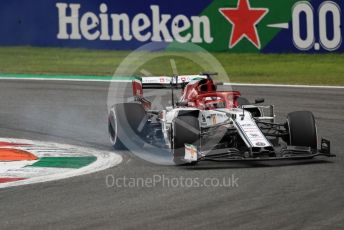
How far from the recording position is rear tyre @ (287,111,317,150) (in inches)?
468

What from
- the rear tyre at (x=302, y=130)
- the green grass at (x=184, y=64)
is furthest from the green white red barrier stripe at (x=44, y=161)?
the green grass at (x=184, y=64)

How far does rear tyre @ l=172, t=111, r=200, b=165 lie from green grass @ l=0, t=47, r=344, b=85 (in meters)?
10.5

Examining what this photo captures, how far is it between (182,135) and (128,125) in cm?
166

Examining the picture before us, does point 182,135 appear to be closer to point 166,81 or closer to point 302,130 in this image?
point 302,130

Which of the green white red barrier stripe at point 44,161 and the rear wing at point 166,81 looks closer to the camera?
the green white red barrier stripe at point 44,161

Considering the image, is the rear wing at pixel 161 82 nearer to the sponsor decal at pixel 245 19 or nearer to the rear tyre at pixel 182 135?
the rear tyre at pixel 182 135

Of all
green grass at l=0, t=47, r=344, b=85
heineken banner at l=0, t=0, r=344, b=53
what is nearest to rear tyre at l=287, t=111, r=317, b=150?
green grass at l=0, t=47, r=344, b=85

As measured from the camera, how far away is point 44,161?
40.0 ft

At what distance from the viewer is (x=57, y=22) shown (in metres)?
25.0

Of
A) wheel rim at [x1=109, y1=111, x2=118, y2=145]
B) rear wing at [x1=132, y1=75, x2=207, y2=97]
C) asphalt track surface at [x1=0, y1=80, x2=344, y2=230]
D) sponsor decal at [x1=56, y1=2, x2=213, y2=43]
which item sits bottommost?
asphalt track surface at [x1=0, y1=80, x2=344, y2=230]

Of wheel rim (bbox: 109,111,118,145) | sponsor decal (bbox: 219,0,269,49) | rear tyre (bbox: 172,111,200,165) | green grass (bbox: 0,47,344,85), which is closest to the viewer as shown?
rear tyre (bbox: 172,111,200,165)

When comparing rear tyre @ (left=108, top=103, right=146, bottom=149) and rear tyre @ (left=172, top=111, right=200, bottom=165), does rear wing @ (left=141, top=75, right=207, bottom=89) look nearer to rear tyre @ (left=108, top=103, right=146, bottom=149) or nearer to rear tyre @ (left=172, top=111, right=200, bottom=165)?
rear tyre @ (left=108, top=103, right=146, bottom=149)

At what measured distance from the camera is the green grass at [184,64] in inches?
902

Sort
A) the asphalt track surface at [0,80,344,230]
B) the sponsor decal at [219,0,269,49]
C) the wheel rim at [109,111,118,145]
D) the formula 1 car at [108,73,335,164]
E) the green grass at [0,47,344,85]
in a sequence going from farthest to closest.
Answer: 1. the sponsor decal at [219,0,269,49]
2. the green grass at [0,47,344,85]
3. the wheel rim at [109,111,118,145]
4. the formula 1 car at [108,73,335,164]
5. the asphalt track surface at [0,80,344,230]
